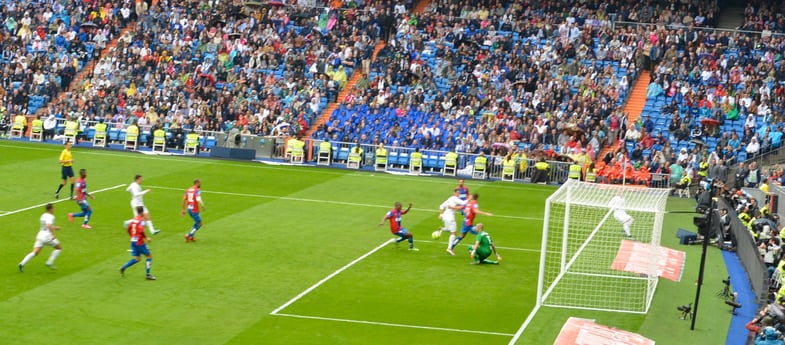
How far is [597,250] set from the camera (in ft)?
112

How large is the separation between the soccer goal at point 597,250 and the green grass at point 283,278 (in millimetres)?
604

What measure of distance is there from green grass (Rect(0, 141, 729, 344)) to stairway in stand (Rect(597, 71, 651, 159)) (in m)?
7.63

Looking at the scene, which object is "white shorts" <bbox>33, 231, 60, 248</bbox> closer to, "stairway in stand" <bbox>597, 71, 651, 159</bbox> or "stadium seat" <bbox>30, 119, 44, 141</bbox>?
"stadium seat" <bbox>30, 119, 44, 141</bbox>

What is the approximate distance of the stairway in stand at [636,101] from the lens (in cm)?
5234

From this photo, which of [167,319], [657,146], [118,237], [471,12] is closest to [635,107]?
[657,146]

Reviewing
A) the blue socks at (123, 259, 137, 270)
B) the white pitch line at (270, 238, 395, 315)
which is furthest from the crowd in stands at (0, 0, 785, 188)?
the blue socks at (123, 259, 137, 270)

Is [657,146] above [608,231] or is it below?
above

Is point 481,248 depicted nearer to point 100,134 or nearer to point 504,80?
point 504,80

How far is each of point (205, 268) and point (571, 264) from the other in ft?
33.3

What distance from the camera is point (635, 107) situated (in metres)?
54.8

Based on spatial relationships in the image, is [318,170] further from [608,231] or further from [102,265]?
[102,265]

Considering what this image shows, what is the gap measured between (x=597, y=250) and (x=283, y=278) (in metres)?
10.2

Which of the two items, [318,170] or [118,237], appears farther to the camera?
[318,170]

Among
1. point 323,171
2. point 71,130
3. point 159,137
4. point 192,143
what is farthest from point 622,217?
point 71,130
